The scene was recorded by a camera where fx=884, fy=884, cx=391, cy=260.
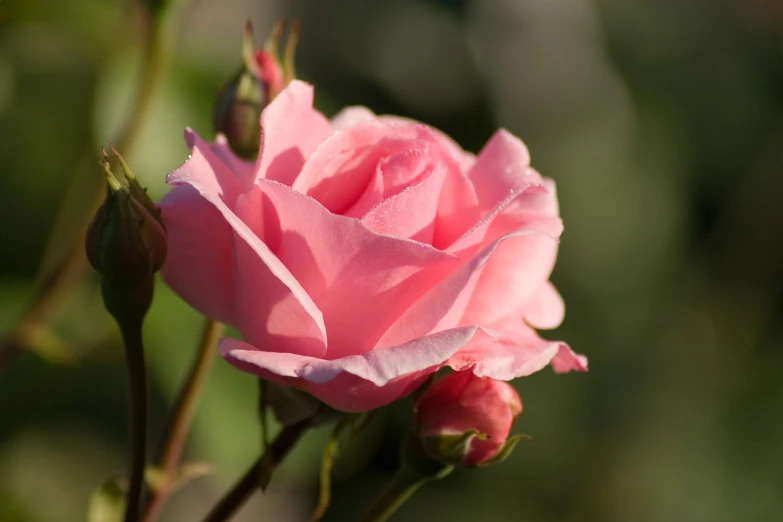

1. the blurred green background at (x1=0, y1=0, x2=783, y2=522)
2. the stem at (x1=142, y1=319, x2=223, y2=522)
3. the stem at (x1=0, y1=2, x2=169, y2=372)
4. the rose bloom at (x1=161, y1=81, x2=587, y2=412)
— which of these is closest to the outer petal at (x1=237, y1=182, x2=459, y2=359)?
the rose bloom at (x1=161, y1=81, x2=587, y2=412)

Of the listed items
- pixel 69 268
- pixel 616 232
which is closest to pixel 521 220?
pixel 69 268

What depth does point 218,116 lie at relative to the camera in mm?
558

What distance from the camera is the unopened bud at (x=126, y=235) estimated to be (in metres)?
0.38

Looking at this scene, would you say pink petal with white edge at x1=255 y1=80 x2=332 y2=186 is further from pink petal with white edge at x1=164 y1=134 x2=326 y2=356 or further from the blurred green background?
the blurred green background

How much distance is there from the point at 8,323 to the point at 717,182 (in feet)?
4.93

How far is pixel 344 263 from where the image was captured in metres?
0.36

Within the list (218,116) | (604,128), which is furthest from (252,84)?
(604,128)

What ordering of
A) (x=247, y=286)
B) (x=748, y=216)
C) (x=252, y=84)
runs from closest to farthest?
(x=247, y=286) → (x=252, y=84) → (x=748, y=216)

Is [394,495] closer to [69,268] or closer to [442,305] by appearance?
[442,305]

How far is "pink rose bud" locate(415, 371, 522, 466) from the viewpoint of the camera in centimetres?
40

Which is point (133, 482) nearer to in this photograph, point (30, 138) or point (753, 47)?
point (30, 138)

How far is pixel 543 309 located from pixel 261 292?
166 millimetres

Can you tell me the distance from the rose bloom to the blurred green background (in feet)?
2.57

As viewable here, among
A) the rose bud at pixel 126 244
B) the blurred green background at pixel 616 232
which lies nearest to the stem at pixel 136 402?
the rose bud at pixel 126 244
